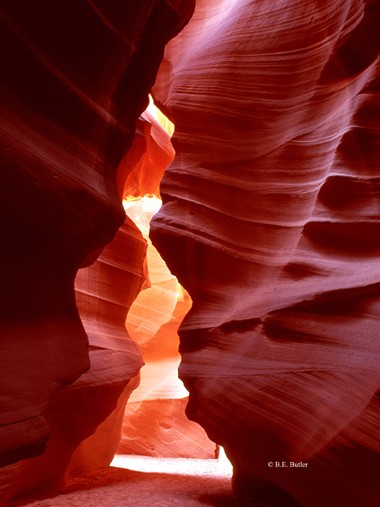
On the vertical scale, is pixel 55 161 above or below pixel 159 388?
above

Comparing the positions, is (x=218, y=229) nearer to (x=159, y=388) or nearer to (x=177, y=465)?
(x=177, y=465)

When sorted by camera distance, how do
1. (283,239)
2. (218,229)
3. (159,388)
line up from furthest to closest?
(159,388) < (218,229) < (283,239)

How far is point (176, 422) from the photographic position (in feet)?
30.5

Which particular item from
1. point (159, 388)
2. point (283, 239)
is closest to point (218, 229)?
point (283, 239)

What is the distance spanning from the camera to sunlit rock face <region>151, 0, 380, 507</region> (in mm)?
3229

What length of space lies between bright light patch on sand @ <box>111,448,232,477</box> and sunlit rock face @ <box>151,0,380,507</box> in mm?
2353

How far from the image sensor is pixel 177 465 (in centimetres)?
787

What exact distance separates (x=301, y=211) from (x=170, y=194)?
4.72ft

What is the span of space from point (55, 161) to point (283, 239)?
2194 millimetres

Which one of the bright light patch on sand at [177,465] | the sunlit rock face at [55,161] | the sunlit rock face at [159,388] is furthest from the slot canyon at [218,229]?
the sunlit rock face at [159,388]

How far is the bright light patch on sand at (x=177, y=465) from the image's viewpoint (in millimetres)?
6832

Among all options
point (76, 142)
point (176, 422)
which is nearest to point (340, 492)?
point (76, 142)

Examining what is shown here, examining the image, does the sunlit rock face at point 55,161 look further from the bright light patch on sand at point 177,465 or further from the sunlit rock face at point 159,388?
the sunlit rock face at point 159,388

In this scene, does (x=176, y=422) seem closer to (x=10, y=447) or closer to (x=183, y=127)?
(x=183, y=127)
